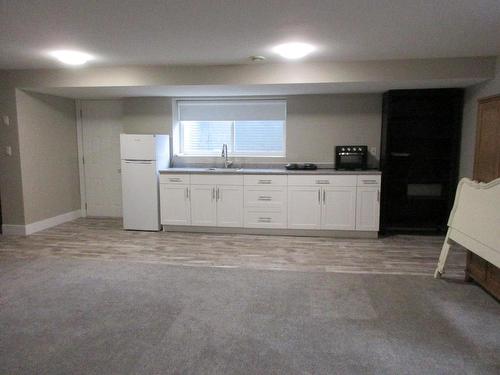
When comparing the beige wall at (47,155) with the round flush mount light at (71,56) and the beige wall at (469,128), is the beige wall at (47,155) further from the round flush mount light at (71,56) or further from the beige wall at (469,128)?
the beige wall at (469,128)

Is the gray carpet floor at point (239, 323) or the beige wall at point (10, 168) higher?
the beige wall at point (10, 168)

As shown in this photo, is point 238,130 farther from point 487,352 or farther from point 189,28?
point 487,352

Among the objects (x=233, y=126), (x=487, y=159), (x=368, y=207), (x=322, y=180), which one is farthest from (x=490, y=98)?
(x=233, y=126)

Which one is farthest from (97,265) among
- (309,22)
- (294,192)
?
(309,22)

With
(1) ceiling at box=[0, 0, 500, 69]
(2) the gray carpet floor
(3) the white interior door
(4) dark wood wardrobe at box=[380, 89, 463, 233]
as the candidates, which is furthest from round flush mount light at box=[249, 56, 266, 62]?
(3) the white interior door

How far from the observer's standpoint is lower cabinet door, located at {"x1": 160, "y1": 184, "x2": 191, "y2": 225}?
16.6 feet

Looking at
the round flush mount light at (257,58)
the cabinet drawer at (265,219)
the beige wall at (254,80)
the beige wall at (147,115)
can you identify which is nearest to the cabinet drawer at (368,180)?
the beige wall at (254,80)

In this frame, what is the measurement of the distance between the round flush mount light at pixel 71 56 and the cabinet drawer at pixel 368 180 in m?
3.68

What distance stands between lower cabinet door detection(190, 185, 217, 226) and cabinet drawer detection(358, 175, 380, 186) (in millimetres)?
2072

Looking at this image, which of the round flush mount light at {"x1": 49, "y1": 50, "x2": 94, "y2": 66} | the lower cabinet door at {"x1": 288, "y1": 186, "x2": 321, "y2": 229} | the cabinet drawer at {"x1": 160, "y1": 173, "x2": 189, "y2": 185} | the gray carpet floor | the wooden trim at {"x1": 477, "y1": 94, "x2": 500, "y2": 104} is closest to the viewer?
the gray carpet floor

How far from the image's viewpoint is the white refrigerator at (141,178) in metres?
5.03

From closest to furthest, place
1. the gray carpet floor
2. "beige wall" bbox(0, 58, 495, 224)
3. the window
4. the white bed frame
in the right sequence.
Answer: the gray carpet floor, the white bed frame, "beige wall" bbox(0, 58, 495, 224), the window

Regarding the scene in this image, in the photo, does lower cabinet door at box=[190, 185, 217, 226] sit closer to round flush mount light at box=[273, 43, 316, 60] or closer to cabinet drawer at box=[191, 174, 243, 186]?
cabinet drawer at box=[191, 174, 243, 186]

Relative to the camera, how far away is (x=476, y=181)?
3.14m
